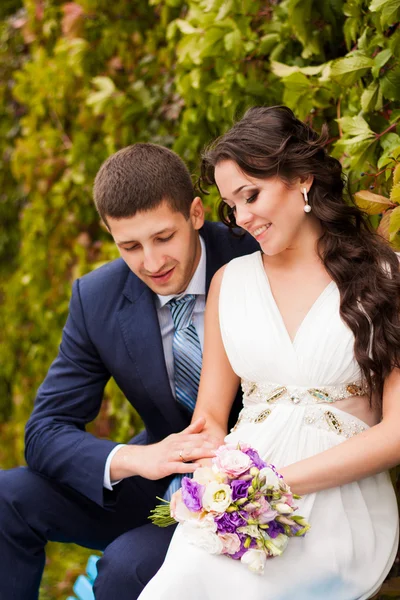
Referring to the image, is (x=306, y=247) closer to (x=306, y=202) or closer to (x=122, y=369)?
(x=306, y=202)

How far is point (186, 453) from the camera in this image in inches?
108

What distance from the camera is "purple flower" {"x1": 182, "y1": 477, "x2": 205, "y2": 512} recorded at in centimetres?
231

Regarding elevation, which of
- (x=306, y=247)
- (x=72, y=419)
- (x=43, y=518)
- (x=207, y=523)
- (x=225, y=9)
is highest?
(x=225, y=9)

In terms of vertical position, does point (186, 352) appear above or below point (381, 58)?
below

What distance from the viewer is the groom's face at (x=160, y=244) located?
118 inches

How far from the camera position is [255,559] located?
89.3 inches

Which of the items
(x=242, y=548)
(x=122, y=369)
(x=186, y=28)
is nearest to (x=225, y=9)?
(x=186, y=28)

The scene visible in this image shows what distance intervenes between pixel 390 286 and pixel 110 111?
2847 mm

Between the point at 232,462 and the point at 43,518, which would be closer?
the point at 232,462

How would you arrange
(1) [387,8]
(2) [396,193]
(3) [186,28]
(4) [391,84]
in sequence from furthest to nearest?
(3) [186,28] < (4) [391,84] < (1) [387,8] < (2) [396,193]

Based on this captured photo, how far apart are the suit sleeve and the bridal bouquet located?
83 centimetres

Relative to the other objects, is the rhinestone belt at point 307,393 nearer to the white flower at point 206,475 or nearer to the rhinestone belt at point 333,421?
the rhinestone belt at point 333,421

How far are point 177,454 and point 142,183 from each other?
94cm

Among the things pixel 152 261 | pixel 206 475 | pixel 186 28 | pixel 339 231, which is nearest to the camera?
pixel 206 475
